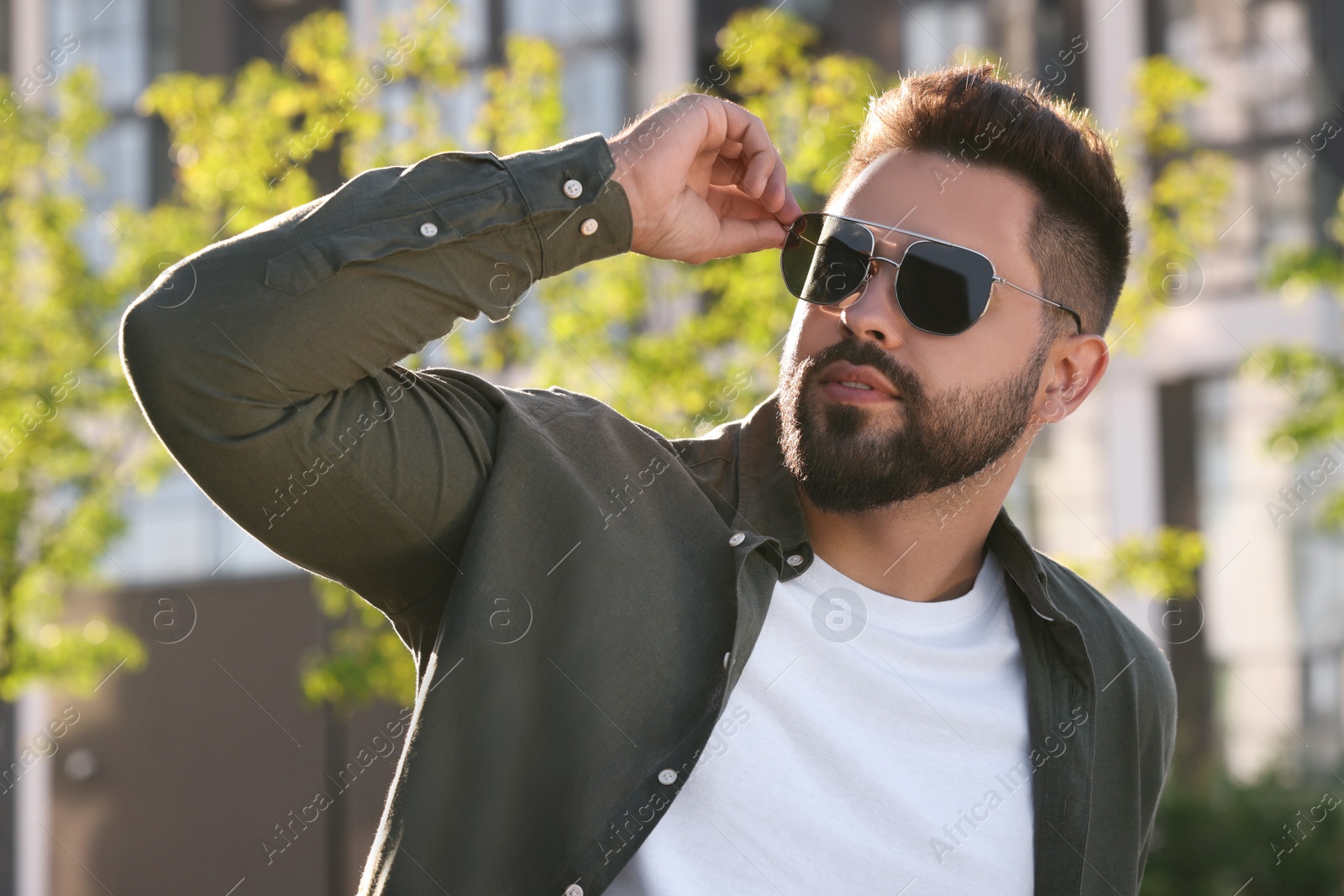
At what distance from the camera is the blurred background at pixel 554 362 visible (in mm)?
8688

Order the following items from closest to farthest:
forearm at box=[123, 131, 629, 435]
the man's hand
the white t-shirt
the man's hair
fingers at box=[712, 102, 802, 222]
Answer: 1. forearm at box=[123, 131, 629, 435]
2. the white t-shirt
3. the man's hand
4. fingers at box=[712, 102, 802, 222]
5. the man's hair

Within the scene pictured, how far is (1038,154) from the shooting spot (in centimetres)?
311

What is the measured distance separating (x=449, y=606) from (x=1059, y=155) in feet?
5.74

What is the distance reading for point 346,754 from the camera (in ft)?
49.7

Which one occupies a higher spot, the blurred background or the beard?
the beard

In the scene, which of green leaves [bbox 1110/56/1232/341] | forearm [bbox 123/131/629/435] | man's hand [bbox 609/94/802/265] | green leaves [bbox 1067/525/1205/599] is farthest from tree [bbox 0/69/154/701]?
forearm [bbox 123/131/629/435]

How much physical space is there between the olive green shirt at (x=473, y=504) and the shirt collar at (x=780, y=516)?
2.9 inches

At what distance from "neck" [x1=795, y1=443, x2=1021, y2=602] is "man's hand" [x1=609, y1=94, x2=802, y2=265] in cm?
54

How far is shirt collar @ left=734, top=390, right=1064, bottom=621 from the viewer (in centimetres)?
268

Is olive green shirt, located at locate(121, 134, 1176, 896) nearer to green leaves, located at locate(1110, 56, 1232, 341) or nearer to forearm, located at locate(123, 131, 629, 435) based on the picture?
forearm, located at locate(123, 131, 629, 435)

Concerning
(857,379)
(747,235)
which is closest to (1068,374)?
(857,379)

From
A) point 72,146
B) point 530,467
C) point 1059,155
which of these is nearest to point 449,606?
point 530,467

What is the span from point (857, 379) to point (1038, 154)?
778mm

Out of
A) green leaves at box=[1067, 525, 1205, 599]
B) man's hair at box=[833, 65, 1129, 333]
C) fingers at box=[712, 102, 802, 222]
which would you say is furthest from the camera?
green leaves at box=[1067, 525, 1205, 599]
